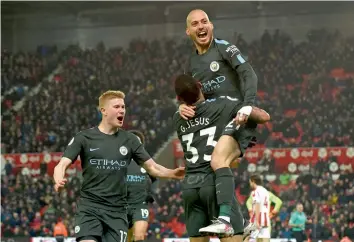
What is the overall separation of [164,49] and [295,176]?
979 cm

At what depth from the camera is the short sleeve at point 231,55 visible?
6.61 metres

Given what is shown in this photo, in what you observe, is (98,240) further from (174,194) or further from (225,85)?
(174,194)

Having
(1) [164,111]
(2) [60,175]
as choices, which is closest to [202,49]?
(2) [60,175]

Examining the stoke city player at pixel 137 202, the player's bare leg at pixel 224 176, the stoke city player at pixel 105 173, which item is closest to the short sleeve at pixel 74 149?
the stoke city player at pixel 105 173

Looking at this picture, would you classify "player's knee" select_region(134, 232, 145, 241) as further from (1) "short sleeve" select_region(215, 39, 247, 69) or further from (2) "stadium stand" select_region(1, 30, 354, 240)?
(2) "stadium stand" select_region(1, 30, 354, 240)

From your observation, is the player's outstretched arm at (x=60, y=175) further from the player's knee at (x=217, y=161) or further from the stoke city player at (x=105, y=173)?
the player's knee at (x=217, y=161)

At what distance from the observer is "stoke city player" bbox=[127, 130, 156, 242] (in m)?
9.68

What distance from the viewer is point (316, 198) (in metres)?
22.2

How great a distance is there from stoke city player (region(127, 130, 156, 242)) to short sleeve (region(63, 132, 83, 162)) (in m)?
2.15

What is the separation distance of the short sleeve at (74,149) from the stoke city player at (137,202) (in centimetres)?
215

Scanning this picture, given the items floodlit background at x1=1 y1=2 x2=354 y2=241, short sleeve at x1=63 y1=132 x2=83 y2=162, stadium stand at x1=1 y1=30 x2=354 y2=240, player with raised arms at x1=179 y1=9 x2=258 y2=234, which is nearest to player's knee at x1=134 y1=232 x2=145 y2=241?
short sleeve at x1=63 y1=132 x2=83 y2=162

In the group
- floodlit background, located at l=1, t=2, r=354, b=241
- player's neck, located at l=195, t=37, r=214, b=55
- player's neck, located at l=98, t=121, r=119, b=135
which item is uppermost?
floodlit background, located at l=1, t=2, r=354, b=241

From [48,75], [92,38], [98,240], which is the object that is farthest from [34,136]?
[98,240]

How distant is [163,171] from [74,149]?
0.90 m
